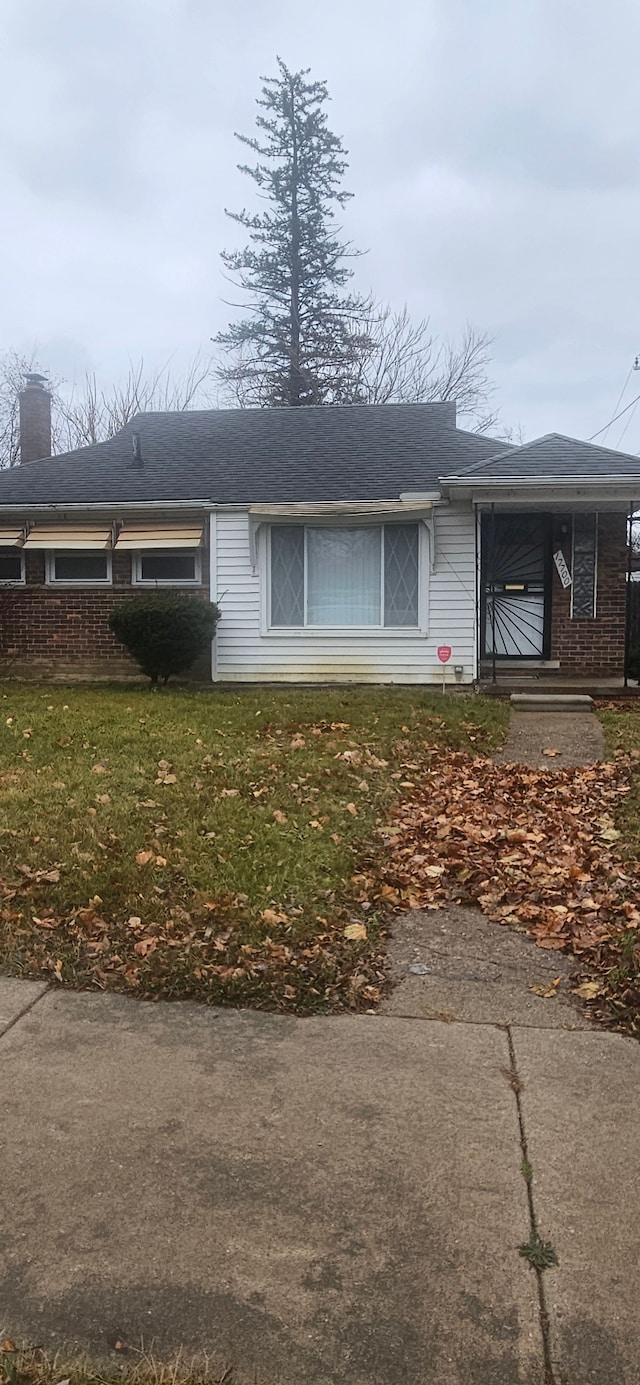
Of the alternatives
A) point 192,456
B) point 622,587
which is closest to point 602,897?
point 622,587

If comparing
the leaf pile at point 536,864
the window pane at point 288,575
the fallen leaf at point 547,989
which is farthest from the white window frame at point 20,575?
the fallen leaf at point 547,989

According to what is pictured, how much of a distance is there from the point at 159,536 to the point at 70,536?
1327mm

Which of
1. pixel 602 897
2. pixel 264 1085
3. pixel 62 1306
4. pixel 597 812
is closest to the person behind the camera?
pixel 62 1306

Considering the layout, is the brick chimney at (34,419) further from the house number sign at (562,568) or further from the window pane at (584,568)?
the window pane at (584,568)

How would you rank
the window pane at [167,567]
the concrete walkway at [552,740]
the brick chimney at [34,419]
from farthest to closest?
1. the brick chimney at [34,419]
2. the window pane at [167,567]
3. the concrete walkway at [552,740]

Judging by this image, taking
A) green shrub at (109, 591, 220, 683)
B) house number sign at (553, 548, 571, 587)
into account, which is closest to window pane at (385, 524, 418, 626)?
house number sign at (553, 548, 571, 587)

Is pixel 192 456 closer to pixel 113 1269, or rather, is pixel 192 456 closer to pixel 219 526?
pixel 219 526

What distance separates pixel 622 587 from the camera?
41.7ft

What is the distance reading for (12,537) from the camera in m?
13.8

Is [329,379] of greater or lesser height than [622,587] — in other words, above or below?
above

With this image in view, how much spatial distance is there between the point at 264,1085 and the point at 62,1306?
107cm

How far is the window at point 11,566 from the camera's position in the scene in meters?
14.1

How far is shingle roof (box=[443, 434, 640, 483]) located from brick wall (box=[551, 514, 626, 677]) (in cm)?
103

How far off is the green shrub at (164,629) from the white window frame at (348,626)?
3.21 feet
